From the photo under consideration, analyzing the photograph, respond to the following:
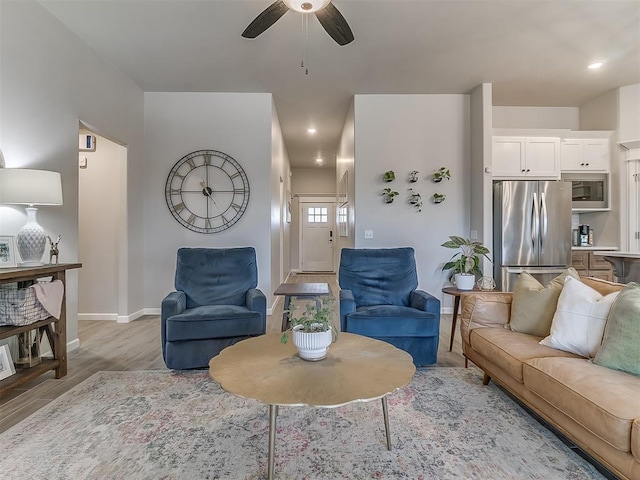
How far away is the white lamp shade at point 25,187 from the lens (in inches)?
88.7

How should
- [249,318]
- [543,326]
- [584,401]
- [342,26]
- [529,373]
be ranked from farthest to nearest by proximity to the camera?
[249,318] < [342,26] < [543,326] < [529,373] < [584,401]

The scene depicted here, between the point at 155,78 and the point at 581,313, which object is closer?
the point at 581,313

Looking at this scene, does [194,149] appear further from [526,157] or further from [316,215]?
[316,215]

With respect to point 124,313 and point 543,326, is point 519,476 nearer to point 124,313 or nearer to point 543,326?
point 543,326

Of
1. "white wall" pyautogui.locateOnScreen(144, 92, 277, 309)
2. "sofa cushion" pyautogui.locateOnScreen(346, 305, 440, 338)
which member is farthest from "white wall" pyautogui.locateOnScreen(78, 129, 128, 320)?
"sofa cushion" pyautogui.locateOnScreen(346, 305, 440, 338)

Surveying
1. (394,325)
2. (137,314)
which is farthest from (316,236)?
(394,325)

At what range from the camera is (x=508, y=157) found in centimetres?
441

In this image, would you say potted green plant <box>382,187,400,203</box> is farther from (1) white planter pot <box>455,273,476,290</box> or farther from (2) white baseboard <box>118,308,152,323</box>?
(2) white baseboard <box>118,308,152,323</box>

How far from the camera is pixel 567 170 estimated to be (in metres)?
4.55

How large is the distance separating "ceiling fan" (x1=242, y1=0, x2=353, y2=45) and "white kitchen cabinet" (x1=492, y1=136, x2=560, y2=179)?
286 centimetres

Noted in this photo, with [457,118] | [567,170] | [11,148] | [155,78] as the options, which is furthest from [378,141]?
[11,148]

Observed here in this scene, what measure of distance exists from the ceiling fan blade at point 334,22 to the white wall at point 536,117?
3.46 meters

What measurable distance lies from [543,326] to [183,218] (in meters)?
4.02

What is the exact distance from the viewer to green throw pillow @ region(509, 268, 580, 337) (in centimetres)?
215
